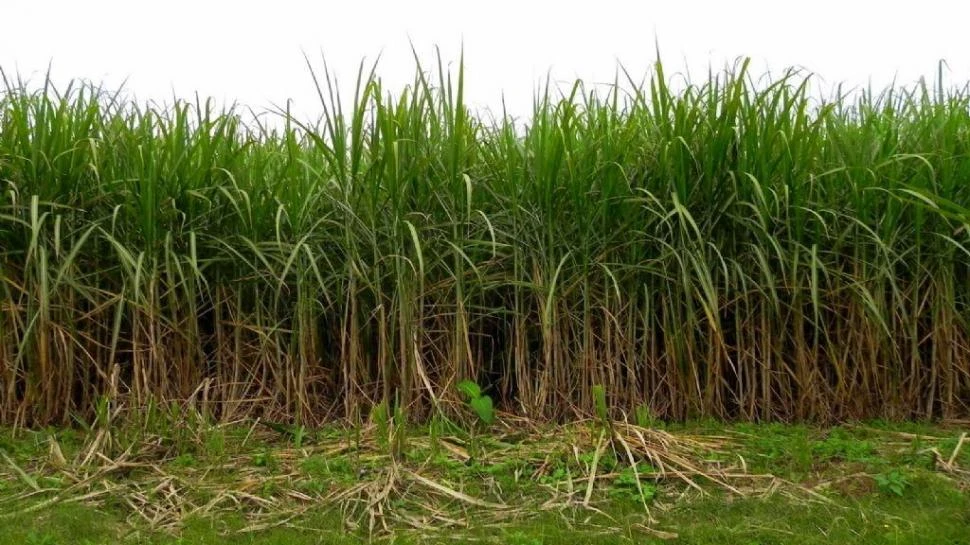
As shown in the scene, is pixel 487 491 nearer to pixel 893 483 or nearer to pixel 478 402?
pixel 478 402

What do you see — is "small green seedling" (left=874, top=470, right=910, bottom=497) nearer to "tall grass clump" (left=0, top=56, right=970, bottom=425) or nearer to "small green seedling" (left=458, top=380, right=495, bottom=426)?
"tall grass clump" (left=0, top=56, right=970, bottom=425)

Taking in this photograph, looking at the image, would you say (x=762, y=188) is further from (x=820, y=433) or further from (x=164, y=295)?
(x=164, y=295)

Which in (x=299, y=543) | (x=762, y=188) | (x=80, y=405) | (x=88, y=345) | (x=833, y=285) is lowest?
(x=299, y=543)

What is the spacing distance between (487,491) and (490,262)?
0.98 m

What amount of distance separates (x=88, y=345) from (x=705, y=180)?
8.58 feet

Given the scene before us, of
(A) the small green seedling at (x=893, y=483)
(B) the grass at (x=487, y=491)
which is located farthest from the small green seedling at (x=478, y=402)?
(A) the small green seedling at (x=893, y=483)

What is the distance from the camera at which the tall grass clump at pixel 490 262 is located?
3.29 m

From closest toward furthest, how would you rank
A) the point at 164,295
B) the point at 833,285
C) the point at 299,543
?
the point at 299,543 → the point at 164,295 → the point at 833,285

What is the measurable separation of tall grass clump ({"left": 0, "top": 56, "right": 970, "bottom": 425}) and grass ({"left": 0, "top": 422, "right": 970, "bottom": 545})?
33 cm

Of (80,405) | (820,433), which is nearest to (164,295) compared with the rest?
(80,405)

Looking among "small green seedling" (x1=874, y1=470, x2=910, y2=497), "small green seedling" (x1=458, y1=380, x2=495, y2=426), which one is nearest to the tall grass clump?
"small green seedling" (x1=458, y1=380, x2=495, y2=426)

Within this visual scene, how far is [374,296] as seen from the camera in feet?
11.3

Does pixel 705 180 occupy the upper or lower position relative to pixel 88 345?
upper

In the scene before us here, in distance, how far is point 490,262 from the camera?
131 inches
